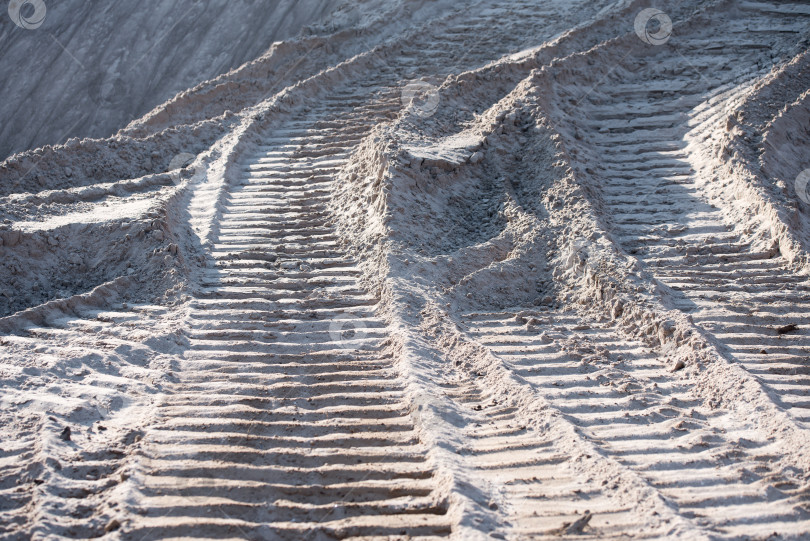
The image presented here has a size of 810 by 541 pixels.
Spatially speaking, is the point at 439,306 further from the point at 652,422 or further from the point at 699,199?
the point at 699,199

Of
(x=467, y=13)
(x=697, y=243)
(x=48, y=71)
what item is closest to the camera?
(x=697, y=243)

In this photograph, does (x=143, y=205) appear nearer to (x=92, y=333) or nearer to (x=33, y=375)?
(x=92, y=333)

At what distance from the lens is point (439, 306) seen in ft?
18.2

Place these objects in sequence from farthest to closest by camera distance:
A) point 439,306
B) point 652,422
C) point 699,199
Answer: point 699,199 < point 439,306 < point 652,422

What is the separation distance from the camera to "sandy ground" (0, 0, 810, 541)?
3688mm

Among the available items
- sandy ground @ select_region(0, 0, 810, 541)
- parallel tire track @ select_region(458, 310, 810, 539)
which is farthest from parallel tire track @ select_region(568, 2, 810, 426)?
parallel tire track @ select_region(458, 310, 810, 539)

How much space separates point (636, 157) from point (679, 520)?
502cm

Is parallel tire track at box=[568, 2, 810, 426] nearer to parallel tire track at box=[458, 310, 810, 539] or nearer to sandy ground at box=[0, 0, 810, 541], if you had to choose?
sandy ground at box=[0, 0, 810, 541]

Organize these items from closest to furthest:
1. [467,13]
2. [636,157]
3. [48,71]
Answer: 1. [636,157]
2. [467,13]
3. [48,71]

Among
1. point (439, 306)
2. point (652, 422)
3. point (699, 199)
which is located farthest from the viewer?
point (699, 199)

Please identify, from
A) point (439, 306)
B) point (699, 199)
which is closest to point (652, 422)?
point (439, 306)

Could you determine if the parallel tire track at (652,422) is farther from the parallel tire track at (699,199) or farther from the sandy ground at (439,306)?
the parallel tire track at (699,199)

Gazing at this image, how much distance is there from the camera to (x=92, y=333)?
5238 millimetres

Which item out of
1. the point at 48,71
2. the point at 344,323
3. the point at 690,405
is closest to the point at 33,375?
the point at 344,323
